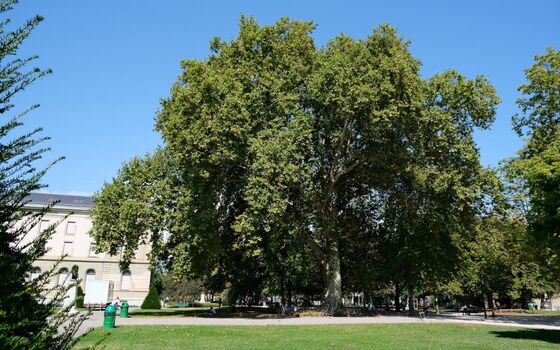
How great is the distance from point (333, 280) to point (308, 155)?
9.76m

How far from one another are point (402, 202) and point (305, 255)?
28.0 feet

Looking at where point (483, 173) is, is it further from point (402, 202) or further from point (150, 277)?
point (150, 277)

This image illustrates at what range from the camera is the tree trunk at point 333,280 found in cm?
3278

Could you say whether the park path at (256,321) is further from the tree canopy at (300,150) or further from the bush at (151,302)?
the bush at (151,302)

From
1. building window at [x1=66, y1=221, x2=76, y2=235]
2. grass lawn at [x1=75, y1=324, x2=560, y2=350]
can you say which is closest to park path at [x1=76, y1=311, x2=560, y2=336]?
grass lawn at [x1=75, y1=324, x2=560, y2=350]

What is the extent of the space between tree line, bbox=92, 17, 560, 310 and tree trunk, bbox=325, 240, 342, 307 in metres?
0.09

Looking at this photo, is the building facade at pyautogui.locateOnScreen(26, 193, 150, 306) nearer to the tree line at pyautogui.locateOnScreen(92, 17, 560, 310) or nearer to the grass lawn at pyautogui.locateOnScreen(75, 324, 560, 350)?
the tree line at pyautogui.locateOnScreen(92, 17, 560, 310)

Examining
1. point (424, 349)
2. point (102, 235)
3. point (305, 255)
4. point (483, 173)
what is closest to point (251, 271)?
point (305, 255)

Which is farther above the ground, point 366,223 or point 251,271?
point 366,223

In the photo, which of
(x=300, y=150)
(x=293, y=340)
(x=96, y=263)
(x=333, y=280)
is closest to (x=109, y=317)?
(x=293, y=340)

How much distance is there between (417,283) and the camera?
4331 centimetres

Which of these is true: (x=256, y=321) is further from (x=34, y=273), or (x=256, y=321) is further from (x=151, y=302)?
(x=151, y=302)

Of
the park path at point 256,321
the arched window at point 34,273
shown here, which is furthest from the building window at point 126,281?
the arched window at point 34,273

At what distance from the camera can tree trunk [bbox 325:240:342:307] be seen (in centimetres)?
3278
